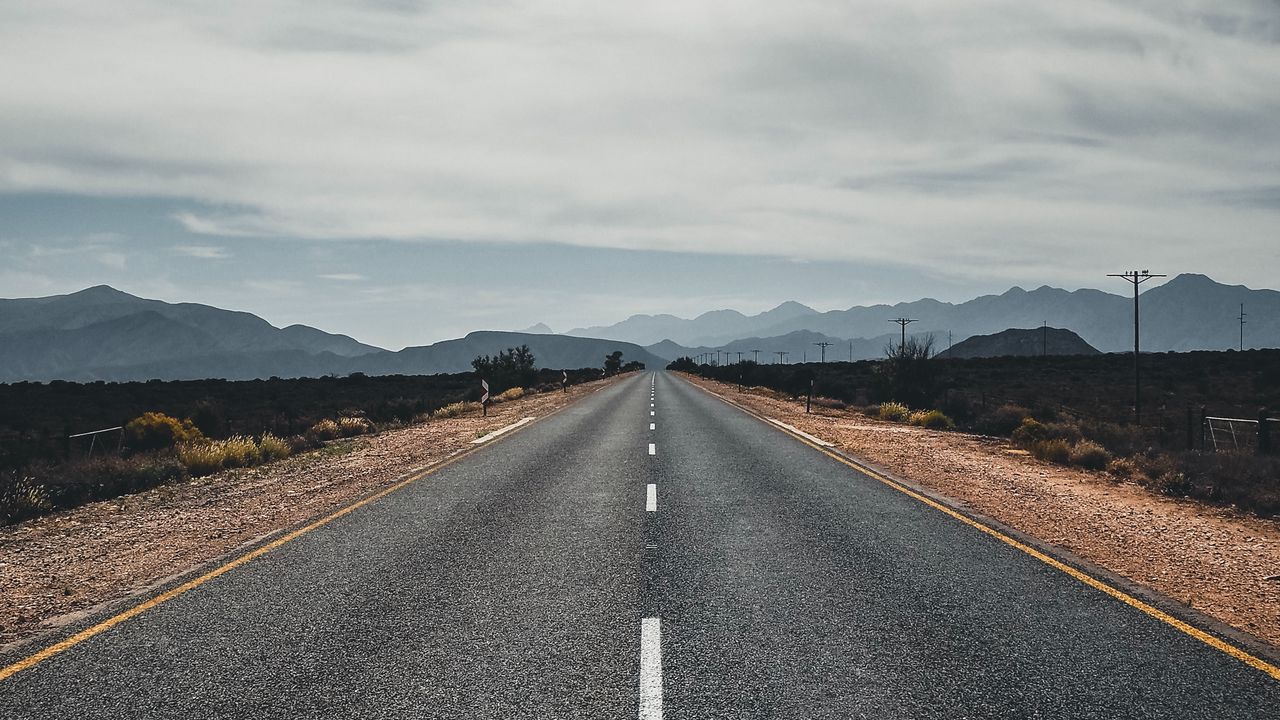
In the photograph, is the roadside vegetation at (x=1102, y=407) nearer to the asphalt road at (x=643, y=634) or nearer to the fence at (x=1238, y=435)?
the fence at (x=1238, y=435)

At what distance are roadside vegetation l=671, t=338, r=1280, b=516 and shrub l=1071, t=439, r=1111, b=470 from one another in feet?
0.06

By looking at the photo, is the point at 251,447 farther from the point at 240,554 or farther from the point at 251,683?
the point at 251,683

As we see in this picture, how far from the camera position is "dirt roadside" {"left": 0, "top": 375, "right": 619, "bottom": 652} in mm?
6246

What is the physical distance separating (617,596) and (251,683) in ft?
8.66

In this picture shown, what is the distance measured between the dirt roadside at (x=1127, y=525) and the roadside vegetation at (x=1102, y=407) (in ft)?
2.08

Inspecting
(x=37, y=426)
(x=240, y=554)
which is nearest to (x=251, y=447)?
(x=240, y=554)

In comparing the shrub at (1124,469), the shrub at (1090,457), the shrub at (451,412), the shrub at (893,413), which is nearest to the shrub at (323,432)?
the shrub at (451,412)

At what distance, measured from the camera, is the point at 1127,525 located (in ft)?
29.4

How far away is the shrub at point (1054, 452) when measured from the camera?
49.1 ft

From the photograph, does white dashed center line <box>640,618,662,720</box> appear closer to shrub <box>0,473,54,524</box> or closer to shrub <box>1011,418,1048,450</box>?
shrub <box>0,473,54,524</box>

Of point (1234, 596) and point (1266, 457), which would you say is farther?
point (1266, 457)

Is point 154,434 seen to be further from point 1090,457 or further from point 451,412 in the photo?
point 1090,457

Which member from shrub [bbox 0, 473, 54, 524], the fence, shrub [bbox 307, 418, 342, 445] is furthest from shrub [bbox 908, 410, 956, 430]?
shrub [bbox 0, 473, 54, 524]

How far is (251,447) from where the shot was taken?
15.6 meters
